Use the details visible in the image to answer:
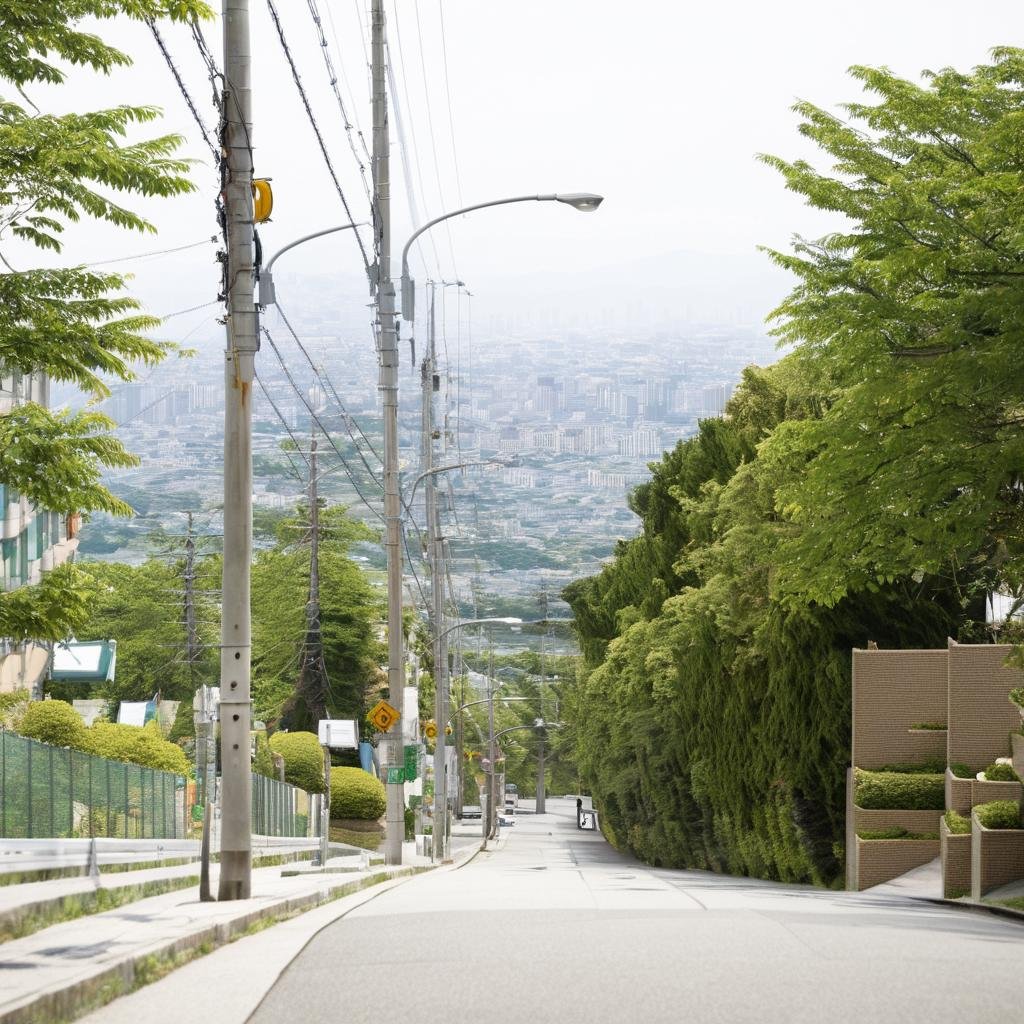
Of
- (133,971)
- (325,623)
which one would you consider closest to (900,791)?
(133,971)

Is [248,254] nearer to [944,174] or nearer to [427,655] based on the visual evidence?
[944,174]

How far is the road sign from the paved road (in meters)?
18.2

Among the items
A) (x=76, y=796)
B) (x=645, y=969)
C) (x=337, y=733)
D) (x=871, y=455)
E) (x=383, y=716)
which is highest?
(x=871, y=455)

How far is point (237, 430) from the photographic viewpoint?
18969 mm

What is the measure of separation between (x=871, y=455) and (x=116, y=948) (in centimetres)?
1247

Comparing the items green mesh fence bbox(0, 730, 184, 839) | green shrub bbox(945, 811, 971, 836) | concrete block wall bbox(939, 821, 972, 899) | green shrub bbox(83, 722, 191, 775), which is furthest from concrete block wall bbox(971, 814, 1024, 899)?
green shrub bbox(83, 722, 191, 775)

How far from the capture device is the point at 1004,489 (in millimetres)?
23031

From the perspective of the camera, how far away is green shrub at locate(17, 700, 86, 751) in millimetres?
35062

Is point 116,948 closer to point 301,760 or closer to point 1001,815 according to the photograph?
Result: point 1001,815

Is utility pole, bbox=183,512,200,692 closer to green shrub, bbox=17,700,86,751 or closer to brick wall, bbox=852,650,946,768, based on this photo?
green shrub, bbox=17,700,86,751

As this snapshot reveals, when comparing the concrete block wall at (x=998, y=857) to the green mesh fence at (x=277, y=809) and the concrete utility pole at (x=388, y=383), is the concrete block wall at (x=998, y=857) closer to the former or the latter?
the concrete utility pole at (x=388, y=383)

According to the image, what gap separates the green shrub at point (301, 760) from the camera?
219ft

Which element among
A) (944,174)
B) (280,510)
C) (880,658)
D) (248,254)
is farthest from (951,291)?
(280,510)

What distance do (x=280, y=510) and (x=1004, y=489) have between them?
420 feet
